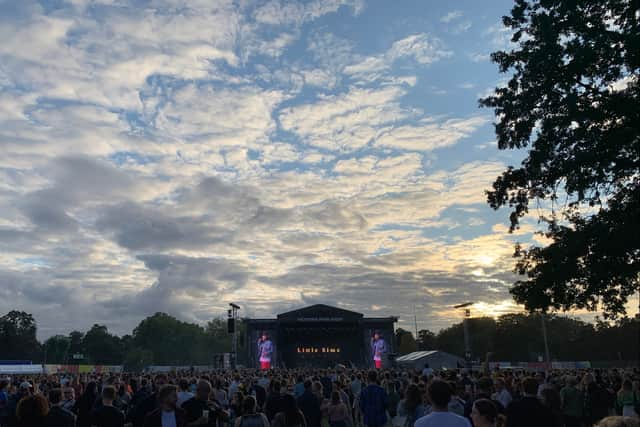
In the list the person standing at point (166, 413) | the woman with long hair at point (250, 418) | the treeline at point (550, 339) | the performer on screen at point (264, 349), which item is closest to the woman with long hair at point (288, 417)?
the woman with long hair at point (250, 418)

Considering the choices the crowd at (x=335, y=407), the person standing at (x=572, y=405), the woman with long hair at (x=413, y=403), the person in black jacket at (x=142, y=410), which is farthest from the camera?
the person standing at (x=572, y=405)

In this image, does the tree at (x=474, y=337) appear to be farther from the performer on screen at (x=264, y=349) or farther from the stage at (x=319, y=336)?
the performer on screen at (x=264, y=349)

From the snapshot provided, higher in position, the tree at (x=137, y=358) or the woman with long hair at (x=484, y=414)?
the woman with long hair at (x=484, y=414)

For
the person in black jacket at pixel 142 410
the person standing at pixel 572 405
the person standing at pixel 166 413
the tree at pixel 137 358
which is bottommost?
the tree at pixel 137 358

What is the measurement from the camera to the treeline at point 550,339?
74250mm

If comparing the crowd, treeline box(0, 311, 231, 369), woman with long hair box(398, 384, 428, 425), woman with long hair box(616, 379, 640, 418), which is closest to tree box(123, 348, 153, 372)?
treeline box(0, 311, 231, 369)

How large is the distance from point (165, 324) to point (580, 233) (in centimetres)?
14106

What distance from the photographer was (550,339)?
86812 millimetres

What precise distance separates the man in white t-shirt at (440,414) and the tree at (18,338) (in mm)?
122813

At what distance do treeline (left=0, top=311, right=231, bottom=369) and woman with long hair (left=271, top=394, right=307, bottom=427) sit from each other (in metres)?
117

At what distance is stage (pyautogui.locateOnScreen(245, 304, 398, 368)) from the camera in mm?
54094

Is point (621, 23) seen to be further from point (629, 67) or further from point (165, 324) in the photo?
point (165, 324)

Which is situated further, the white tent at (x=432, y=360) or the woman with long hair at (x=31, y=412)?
the white tent at (x=432, y=360)

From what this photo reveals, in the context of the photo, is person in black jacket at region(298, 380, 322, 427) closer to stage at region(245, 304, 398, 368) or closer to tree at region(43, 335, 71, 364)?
stage at region(245, 304, 398, 368)
